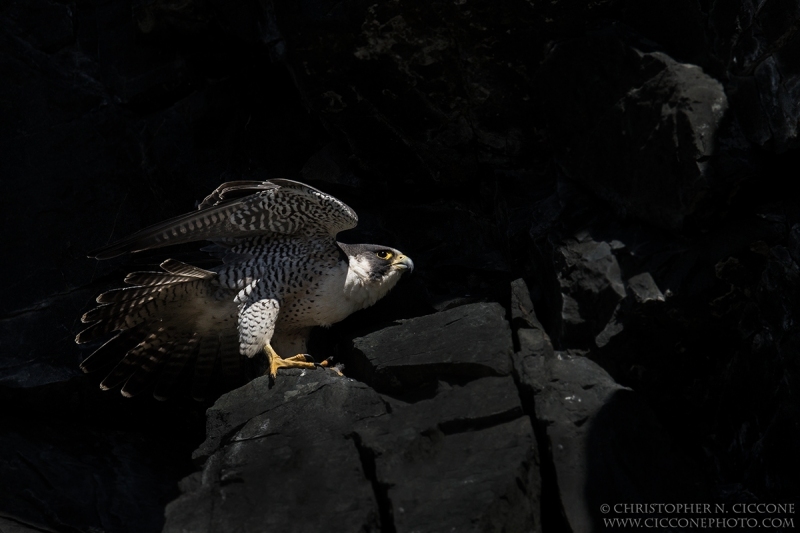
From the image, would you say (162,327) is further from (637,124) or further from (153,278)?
(637,124)

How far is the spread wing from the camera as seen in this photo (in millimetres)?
5523

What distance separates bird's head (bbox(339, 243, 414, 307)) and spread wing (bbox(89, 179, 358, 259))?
12.1 inches

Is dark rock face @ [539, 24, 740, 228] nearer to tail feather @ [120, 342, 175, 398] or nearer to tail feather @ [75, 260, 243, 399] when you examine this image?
tail feather @ [75, 260, 243, 399]

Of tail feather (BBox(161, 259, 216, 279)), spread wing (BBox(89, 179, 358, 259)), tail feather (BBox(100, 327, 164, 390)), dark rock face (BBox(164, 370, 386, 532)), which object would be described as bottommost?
dark rock face (BBox(164, 370, 386, 532))

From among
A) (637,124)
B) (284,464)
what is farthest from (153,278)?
(637,124)

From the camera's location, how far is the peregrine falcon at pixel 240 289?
569 cm

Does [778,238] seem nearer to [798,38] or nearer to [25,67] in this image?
[798,38]

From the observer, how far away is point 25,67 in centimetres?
670

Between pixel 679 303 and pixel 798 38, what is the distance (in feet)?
5.32

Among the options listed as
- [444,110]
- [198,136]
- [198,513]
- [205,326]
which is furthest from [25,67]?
[198,513]

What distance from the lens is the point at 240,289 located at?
231 inches

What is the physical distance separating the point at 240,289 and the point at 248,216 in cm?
53

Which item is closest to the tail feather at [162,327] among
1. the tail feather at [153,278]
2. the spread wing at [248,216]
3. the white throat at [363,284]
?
the tail feather at [153,278]

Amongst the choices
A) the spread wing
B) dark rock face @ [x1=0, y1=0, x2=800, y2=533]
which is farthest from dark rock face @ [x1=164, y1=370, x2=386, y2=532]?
the spread wing
